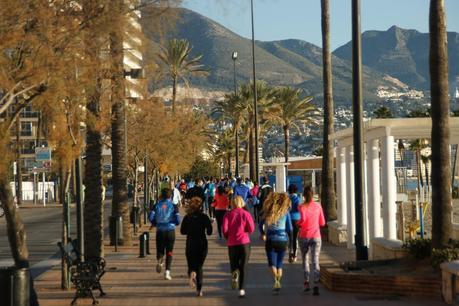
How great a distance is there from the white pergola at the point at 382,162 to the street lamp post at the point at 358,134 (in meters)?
1.23

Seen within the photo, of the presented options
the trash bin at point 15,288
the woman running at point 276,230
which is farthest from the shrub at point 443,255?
the trash bin at point 15,288

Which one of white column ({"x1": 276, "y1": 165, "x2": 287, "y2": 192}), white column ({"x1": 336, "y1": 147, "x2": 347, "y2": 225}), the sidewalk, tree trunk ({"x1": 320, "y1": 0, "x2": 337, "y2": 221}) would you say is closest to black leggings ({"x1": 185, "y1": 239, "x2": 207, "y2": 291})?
the sidewalk

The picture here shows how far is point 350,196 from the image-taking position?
2425 cm

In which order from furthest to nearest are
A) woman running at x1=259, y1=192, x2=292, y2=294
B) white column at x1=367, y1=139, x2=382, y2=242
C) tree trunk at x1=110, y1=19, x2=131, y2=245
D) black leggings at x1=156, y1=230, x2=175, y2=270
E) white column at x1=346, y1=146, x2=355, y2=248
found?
1. tree trunk at x1=110, y1=19, x2=131, y2=245
2. white column at x1=346, y1=146, x2=355, y2=248
3. white column at x1=367, y1=139, x2=382, y2=242
4. black leggings at x1=156, y1=230, x2=175, y2=270
5. woman running at x1=259, y1=192, x2=292, y2=294

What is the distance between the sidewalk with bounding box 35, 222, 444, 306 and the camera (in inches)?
573

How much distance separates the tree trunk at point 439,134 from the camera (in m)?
15.4

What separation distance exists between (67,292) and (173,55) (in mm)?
52719

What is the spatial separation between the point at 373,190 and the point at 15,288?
11.2 metres

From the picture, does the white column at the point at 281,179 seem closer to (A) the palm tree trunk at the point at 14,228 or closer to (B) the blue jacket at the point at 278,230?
(B) the blue jacket at the point at 278,230

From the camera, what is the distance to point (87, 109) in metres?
17.5

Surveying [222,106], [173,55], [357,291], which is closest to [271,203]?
[357,291]

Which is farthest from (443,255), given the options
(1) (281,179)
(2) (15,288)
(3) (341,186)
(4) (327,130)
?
(1) (281,179)

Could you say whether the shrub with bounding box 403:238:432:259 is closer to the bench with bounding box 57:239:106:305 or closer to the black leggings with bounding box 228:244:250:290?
the black leggings with bounding box 228:244:250:290

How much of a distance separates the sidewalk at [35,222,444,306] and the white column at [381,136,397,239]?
2.02 m
